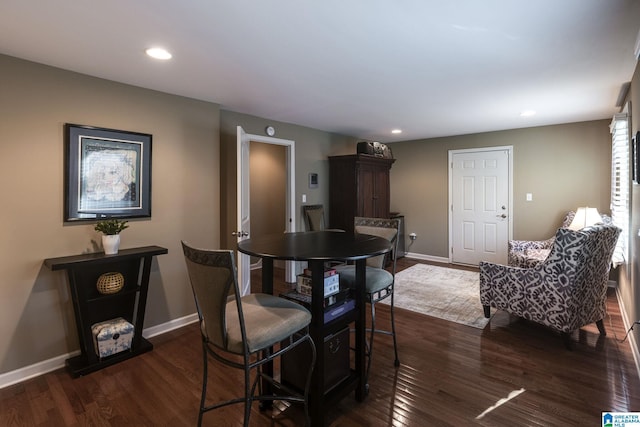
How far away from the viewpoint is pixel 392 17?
1816 mm

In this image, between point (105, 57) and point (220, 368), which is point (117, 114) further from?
point (220, 368)

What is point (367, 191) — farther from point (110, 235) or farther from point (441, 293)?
point (110, 235)

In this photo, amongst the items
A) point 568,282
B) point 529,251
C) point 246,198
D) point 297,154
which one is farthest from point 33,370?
point 529,251

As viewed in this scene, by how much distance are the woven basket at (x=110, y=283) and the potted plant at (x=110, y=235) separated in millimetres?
183

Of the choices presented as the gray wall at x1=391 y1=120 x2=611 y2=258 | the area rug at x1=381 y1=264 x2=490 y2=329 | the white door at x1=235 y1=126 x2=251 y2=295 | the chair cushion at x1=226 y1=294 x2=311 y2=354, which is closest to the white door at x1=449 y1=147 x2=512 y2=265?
the gray wall at x1=391 y1=120 x2=611 y2=258

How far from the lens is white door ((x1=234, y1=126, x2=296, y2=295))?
3.27 metres

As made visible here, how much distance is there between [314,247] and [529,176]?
4622 mm

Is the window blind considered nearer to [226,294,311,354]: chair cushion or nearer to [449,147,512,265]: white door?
[449,147,512,265]: white door

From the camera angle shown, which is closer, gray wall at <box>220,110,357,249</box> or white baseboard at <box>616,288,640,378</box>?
white baseboard at <box>616,288,640,378</box>

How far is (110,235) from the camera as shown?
2.57 m

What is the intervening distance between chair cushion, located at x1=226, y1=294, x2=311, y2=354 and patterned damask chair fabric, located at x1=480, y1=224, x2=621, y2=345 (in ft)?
7.29

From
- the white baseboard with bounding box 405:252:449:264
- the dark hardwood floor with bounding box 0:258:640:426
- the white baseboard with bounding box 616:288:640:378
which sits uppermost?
the white baseboard with bounding box 405:252:449:264

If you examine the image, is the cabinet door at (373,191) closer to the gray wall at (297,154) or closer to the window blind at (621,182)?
the gray wall at (297,154)

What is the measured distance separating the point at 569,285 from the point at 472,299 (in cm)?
140
